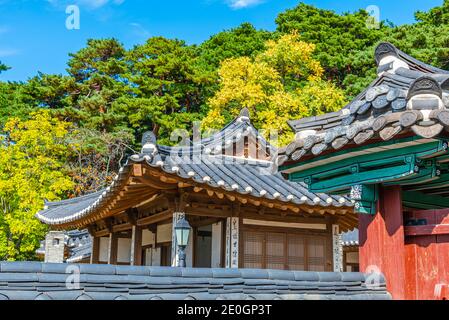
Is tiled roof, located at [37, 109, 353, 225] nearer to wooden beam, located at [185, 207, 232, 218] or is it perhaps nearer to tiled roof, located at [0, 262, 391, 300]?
wooden beam, located at [185, 207, 232, 218]

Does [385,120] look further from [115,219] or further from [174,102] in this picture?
[174,102]

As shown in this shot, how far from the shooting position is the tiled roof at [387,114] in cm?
421

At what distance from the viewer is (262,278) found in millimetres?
4582

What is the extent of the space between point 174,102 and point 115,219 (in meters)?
20.2

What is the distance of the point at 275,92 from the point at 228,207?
1671cm

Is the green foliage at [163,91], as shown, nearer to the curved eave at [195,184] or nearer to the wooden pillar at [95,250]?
the wooden pillar at [95,250]

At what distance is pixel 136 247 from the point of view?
48.3 feet

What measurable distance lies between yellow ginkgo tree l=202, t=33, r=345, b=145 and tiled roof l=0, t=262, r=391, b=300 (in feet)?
69.0

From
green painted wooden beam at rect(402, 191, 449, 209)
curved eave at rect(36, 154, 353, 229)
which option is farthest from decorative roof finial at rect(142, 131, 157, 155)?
green painted wooden beam at rect(402, 191, 449, 209)

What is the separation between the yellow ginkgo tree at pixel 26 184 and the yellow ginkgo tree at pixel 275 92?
8.92 metres

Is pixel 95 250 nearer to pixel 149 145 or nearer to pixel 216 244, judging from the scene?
pixel 216 244

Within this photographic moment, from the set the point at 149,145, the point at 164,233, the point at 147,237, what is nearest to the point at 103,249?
the point at 147,237
